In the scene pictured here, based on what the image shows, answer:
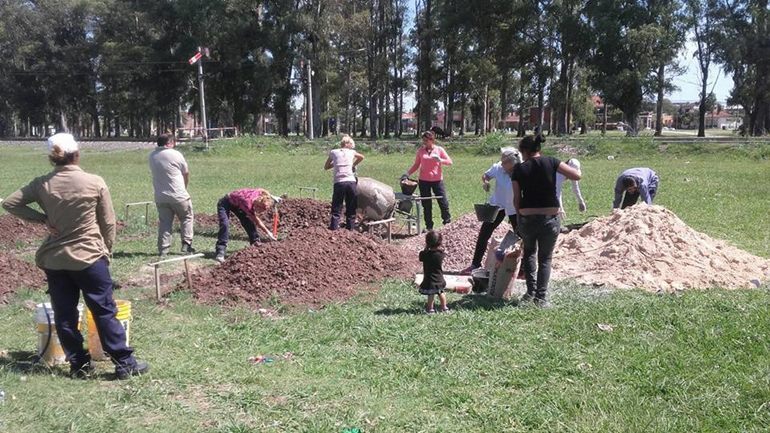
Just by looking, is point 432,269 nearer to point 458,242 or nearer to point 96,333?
point 96,333

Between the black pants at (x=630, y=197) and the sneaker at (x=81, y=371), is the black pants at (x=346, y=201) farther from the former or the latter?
the sneaker at (x=81, y=371)

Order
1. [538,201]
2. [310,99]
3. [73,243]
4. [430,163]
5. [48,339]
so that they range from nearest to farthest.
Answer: [73,243] → [48,339] → [538,201] → [430,163] → [310,99]

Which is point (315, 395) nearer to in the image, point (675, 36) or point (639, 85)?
point (639, 85)

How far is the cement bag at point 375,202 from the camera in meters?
11.6

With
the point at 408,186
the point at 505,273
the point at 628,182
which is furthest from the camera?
the point at 408,186

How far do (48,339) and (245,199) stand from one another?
14.1 feet

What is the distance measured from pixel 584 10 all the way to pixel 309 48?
22960mm

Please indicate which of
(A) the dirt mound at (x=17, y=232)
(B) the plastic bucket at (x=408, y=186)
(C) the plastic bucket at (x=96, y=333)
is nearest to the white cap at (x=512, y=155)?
(C) the plastic bucket at (x=96, y=333)

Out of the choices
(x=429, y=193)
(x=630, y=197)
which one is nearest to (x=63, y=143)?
(x=429, y=193)

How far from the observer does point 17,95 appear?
239 feet

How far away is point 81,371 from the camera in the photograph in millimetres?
4965

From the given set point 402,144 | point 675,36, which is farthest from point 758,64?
point 402,144

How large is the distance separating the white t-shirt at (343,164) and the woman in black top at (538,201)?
417 centimetres

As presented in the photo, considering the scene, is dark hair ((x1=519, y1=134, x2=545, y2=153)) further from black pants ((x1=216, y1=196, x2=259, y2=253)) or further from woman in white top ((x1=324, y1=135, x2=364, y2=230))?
black pants ((x1=216, y1=196, x2=259, y2=253))
